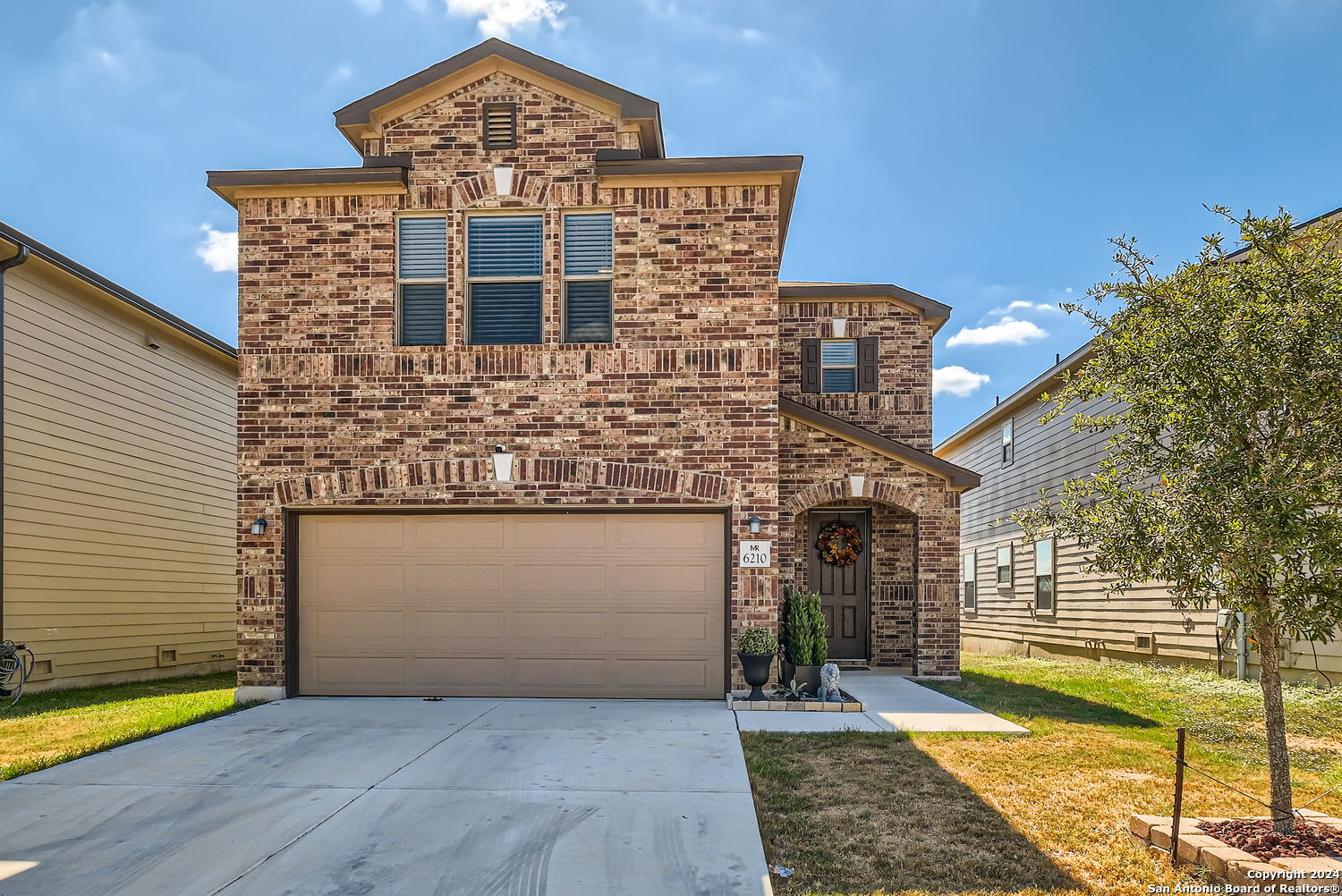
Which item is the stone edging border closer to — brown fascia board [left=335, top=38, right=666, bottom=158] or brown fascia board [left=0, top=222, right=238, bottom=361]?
brown fascia board [left=335, top=38, right=666, bottom=158]

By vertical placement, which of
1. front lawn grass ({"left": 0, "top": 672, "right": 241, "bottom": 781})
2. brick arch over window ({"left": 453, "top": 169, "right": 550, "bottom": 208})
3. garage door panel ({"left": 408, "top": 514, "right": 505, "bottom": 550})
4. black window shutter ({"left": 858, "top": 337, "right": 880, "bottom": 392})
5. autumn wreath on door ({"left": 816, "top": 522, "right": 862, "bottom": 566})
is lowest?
front lawn grass ({"left": 0, "top": 672, "right": 241, "bottom": 781})

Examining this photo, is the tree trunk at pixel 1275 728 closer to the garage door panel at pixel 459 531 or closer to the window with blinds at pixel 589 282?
the window with blinds at pixel 589 282

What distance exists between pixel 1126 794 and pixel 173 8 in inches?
490

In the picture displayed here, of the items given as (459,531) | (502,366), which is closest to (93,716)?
(459,531)

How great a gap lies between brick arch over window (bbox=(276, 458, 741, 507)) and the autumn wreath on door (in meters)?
3.82

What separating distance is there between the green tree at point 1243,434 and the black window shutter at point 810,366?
8642 millimetres

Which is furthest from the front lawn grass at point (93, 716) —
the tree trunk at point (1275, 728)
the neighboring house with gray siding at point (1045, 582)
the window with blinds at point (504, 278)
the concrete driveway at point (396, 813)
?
the neighboring house with gray siding at point (1045, 582)

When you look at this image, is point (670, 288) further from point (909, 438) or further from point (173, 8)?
point (173, 8)

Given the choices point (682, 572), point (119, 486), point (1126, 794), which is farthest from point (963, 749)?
point (119, 486)

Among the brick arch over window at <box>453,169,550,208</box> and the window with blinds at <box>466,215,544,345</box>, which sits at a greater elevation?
the brick arch over window at <box>453,169,550,208</box>

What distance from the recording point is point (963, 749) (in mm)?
7316

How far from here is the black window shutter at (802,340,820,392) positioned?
45.3 feet

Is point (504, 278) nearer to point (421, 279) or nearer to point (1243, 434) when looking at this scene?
point (421, 279)

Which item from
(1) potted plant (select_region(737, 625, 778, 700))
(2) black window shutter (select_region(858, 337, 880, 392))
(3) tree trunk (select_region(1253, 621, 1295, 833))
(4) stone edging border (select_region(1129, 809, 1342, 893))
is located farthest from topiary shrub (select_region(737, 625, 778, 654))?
(2) black window shutter (select_region(858, 337, 880, 392))
